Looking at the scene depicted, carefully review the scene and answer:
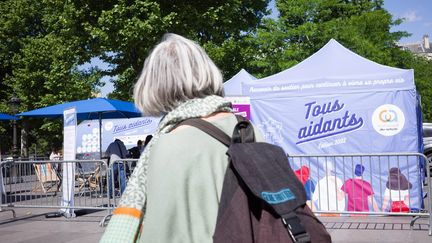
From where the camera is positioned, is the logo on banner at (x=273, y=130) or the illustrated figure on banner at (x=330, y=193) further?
the logo on banner at (x=273, y=130)

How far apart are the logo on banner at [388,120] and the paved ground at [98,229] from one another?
1.57 metres

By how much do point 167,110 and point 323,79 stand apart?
7.94 meters

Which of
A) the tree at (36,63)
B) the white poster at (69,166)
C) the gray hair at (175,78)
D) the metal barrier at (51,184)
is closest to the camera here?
the gray hair at (175,78)

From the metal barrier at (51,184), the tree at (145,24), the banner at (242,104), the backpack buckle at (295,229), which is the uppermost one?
the tree at (145,24)

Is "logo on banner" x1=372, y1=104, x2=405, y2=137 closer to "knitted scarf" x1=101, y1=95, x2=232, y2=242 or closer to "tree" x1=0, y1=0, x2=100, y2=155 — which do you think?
"knitted scarf" x1=101, y1=95, x2=232, y2=242

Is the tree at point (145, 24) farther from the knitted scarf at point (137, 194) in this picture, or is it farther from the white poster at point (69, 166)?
the knitted scarf at point (137, 194)

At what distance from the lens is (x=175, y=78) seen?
1.80m

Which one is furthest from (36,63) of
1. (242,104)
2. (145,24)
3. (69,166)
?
(242,104)

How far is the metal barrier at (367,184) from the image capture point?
8.51 meters

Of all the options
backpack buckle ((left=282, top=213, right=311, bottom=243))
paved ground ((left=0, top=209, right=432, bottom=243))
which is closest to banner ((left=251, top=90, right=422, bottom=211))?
paved ground ((left=0, top=209, right=432, bottom=243))

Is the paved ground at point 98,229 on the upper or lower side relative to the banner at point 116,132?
lower

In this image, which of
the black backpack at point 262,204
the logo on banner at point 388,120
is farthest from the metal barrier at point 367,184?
the black backpack at point 262,204

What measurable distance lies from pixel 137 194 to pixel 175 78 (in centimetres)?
44

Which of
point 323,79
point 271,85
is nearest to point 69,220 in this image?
point 271,85
